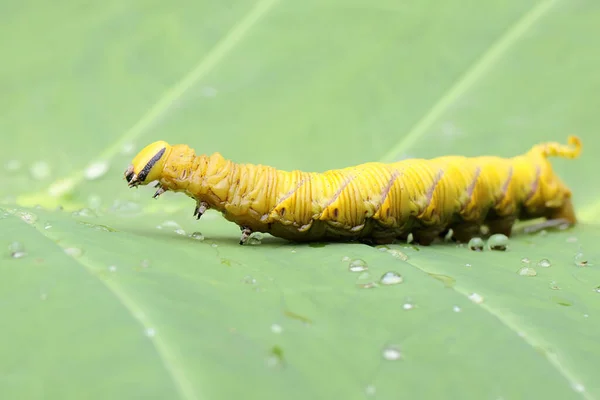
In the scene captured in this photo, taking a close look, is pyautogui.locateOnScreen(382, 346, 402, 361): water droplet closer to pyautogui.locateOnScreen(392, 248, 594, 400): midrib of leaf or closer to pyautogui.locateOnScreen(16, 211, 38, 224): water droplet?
pyautogui.locateOnScreen(392, 248, 594, 400): midrib of leaf

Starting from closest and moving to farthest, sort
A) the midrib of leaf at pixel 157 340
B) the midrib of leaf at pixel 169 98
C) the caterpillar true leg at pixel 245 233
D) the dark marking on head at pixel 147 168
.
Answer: the midrib of leaf at pixel 157 340 < the dark marking on head at pixel 147 168 < the caterpillar true leg at pixel 245 233 < the midrib of leaf at pixel 169 98

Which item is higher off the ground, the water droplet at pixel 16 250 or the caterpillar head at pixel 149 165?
the caterpillar head at pixel 149 165

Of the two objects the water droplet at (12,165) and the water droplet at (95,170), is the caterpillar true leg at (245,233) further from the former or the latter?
the water droplet at (12,165)

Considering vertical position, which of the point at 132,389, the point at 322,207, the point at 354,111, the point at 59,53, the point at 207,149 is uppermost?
the point at 59,53

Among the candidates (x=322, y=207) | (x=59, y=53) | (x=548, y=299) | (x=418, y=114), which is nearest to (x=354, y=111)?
(x=418, y=114)

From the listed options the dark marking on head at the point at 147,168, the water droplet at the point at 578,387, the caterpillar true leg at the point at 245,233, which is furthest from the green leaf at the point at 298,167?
the dark marking on head at the point at 147,168

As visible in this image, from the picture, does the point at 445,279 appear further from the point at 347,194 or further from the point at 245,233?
the point at 245,233

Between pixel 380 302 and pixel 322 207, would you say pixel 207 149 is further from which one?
pixel 380 302
